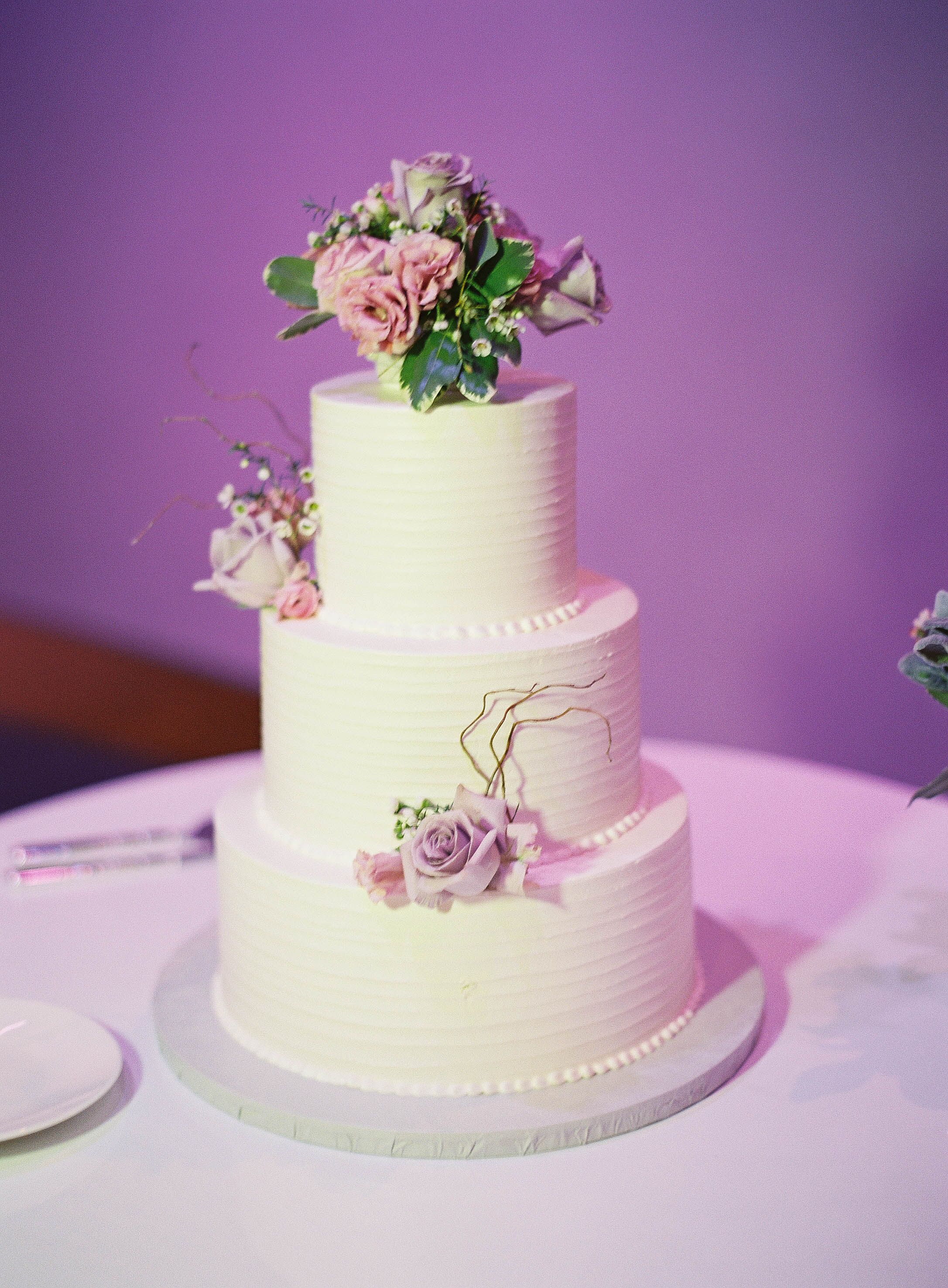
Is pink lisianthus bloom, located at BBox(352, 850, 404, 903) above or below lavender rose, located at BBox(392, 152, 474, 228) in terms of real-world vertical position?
below

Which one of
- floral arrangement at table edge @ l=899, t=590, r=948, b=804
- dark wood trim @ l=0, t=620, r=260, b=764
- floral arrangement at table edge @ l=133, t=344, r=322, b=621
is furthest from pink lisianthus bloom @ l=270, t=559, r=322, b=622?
dark wood trim @ l=0, t=620, r=260, b=764

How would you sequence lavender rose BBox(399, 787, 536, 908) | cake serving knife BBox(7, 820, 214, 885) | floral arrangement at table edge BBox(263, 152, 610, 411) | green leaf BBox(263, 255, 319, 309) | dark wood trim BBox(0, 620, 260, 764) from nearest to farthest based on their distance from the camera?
lavender rose BBox(399, 787, 536, 908), floral arrangement at table edge BBox(263, 152, 610, 411), green leaf BBox(263, 255, 319, 309), cake serving knife BBox(7, 820, 214, 885), dark wood trim BBox(0, 620, 260, 764)

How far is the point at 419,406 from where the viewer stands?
2.02 meters

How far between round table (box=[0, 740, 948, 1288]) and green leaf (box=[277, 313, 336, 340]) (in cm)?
110

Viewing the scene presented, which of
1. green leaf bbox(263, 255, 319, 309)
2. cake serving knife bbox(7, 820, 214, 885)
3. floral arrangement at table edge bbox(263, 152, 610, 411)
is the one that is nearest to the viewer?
floral arrangement at table edge bbox(263, 152, 610, 411)

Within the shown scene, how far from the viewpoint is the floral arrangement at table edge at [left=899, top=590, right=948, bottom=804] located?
79.0 inches

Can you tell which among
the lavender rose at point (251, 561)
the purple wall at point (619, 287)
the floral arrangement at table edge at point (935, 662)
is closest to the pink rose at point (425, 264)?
the lavender rose at point (251, 561)

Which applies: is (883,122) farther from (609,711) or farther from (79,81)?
(609,711)

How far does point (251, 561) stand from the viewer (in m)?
2.23

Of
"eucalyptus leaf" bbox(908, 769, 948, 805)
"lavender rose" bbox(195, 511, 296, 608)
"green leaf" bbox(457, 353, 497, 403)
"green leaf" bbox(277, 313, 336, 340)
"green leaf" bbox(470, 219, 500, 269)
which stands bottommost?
"eucalyptus leaf" bbox(908, 769, 948, 805)

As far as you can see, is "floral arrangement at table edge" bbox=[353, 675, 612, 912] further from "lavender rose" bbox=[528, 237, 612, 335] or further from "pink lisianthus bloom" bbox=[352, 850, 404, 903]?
"lavender rose" bbox=[528, 237, 612, 335]

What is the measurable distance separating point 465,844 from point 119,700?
106 inches

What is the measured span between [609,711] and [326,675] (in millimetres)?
414

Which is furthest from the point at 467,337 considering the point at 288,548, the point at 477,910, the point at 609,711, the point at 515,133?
the point at 515,133
